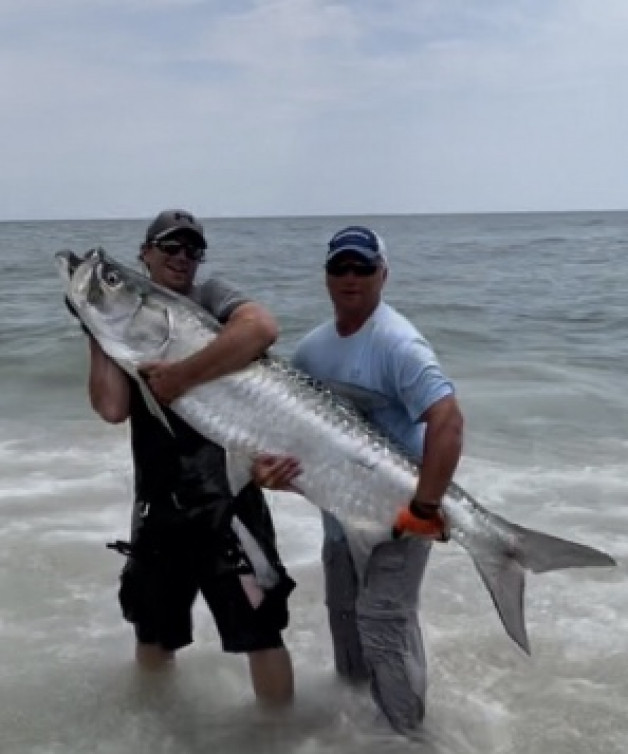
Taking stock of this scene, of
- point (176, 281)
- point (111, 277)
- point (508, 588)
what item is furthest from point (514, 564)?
point (111, 277)

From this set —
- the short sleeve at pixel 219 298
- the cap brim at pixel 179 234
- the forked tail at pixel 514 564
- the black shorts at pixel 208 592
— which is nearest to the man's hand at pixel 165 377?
the short sleeve at pixel 219 298

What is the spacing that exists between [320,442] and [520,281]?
1128 inches

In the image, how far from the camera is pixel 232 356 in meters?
3.72

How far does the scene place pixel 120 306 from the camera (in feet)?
12.2

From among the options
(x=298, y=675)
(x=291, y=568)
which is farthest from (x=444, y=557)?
(x=298, y=675)

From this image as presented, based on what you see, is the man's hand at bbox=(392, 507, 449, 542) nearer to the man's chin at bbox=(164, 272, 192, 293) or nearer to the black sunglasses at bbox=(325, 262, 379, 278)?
the black sunglasses at bbox=(325, 262, 379, 278)

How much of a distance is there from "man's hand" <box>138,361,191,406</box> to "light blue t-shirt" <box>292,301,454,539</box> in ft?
1.68

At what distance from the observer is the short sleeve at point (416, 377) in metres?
3.59

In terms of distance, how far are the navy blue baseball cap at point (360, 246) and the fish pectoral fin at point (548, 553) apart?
105cm

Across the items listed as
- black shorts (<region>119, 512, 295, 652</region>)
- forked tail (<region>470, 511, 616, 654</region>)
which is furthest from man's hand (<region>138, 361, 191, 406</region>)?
forked tail (<region>470, 511, 616, 654</region>)

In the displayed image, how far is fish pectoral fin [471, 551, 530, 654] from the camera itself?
3.71 metres

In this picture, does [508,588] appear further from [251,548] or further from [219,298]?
[219,298]

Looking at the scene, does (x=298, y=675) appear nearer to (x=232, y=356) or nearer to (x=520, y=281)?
(x=232, y=356)

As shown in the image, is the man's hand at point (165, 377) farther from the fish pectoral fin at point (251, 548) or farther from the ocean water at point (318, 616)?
the ocean water at point (318, 616)
